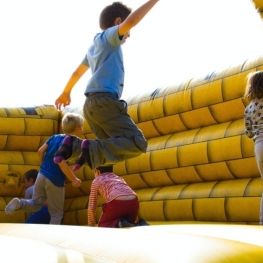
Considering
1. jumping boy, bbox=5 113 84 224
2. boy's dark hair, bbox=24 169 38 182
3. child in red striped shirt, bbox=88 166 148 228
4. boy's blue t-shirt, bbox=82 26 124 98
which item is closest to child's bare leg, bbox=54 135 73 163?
boy's blue t-shirt, bbox=82 26 124 98

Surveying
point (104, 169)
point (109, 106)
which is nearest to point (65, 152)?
point (109, 106)

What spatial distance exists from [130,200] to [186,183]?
2.12 ft

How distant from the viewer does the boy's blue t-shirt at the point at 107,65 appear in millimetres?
2088

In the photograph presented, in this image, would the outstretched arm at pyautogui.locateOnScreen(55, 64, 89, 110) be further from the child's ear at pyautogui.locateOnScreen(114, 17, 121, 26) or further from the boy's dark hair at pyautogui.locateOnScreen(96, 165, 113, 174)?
the boy's dark hair at pyautogui.locateOnScreen(96, 165, 113, 174)

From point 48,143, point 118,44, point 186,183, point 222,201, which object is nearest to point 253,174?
point 222,201

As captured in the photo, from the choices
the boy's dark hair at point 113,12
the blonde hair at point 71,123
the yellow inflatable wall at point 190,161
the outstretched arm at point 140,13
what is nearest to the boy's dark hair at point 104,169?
the blonde hair at point 71,123

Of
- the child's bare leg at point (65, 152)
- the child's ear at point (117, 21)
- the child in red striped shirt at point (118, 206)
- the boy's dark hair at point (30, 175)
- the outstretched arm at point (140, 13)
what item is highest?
the outstretched arm at point (140, 13)

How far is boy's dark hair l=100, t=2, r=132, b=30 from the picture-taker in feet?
7.18

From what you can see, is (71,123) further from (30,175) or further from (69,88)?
(30,175)

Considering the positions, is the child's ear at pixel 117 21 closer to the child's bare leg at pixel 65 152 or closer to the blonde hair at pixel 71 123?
the child's bare leg at pixel 65 152

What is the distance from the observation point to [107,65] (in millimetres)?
2125

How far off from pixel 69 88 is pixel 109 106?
1.11 feet

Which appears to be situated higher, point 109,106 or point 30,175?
point 109,106

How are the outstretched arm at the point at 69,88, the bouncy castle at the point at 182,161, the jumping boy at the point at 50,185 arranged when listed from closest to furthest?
the outstretched arm at the point at 69,88 < the bouncy castle at the point at 182,161 < the jumping boy at the point at 50,185
